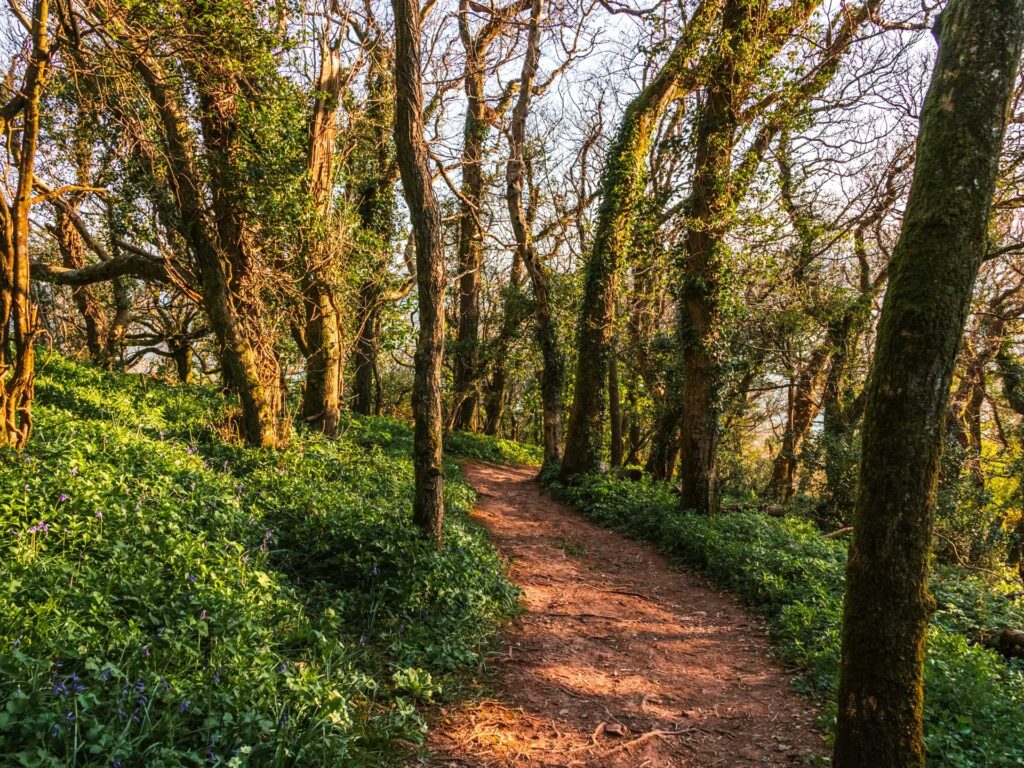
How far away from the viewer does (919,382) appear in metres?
3.10

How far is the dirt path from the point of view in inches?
161

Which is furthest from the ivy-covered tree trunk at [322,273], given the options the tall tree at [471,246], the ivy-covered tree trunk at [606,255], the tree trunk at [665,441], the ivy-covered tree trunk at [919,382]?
the tree trunk at [665,441]

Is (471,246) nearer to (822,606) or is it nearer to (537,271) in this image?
(537,271)

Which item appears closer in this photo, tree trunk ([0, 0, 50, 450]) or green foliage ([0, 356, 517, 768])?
green foliage ([0, 356, 517, 768])

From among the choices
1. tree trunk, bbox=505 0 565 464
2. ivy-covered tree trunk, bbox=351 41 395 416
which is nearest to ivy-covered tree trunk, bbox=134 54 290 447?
ivy-covered tree trunk, bbox=351 41 395 416

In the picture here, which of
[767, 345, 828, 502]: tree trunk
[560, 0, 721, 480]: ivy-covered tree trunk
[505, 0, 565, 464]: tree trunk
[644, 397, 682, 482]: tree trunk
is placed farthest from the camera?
[767, 345, 828, 502]: tree trunk

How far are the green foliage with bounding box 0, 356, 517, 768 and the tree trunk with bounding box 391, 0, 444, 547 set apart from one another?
0.54 m

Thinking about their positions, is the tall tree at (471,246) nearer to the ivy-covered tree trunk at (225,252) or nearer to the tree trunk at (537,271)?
the tree trunk at (537,271)

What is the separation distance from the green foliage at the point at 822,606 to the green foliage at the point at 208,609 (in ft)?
10.8

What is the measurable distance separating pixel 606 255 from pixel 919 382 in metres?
11.4

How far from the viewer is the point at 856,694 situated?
328cm

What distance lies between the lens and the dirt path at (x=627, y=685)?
408 cm

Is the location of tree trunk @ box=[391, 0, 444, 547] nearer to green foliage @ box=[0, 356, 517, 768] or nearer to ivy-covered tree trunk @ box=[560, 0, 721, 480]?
green foliage @ box=[0, 356, 517, 768]

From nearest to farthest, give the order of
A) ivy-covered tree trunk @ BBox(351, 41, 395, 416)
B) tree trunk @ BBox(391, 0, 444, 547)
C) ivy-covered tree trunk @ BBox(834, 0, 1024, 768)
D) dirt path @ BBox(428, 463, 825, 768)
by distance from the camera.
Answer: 1. ivy-covered tree trunk @ BBox(834, 0, 1024, 768)
2. dirt path @ BBox(428, 463, 825, 768)
3. tree trunk @ BBox(391, 0, 444, 547)
4. ivy-covered tree trunk @ BBox(351, 41, 395, 416)
